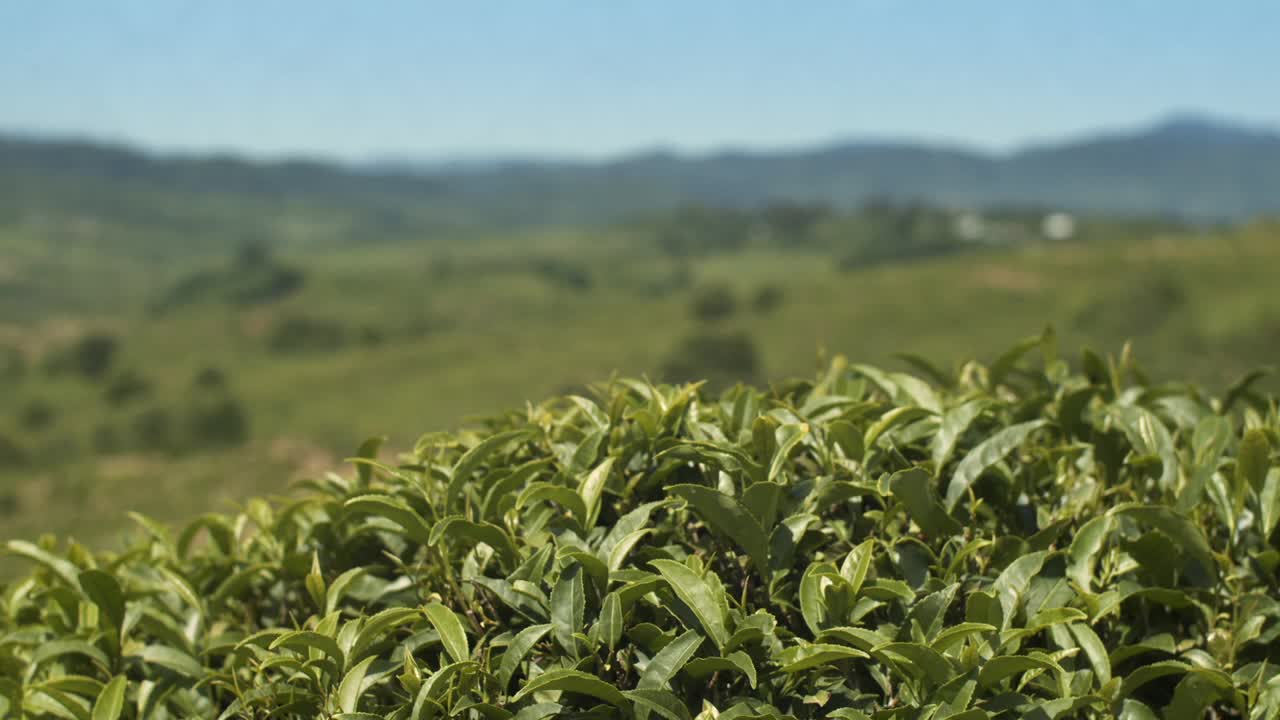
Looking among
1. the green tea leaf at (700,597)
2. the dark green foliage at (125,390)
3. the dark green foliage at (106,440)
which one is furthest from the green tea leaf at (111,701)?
the dark green foliage at (125,390)

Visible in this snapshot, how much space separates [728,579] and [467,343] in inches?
3968

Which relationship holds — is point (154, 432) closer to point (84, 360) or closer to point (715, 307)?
point (84, 360)

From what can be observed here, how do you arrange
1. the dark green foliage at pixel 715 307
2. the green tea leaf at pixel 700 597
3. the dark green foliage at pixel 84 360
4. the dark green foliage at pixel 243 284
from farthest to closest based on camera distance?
the dark green foliage at pixel 243 284 → the dark green foliage at pixel 715 307 → the dark green foliage at pixel 84 360 → the green tea leaf at pixel 700 597

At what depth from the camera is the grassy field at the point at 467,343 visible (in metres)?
57.3

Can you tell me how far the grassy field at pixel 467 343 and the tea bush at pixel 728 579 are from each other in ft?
139

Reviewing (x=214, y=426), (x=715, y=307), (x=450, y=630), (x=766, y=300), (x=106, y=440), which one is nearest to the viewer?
(x=450, y=630)

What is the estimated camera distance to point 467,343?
10131 cm

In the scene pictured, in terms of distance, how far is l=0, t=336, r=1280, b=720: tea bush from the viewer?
1.85m

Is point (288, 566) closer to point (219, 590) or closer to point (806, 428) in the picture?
point (219, 590)

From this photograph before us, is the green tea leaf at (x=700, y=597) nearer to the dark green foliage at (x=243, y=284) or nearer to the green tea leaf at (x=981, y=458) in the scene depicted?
the green tea leaf at (x=981, y=458)

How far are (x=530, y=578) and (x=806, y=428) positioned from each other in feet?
2.04

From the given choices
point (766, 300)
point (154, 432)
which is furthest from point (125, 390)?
point (766, 300)

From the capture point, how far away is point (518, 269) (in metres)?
167

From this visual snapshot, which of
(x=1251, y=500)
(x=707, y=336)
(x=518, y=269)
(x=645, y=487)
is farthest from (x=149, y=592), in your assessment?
(x=518, y=269)
